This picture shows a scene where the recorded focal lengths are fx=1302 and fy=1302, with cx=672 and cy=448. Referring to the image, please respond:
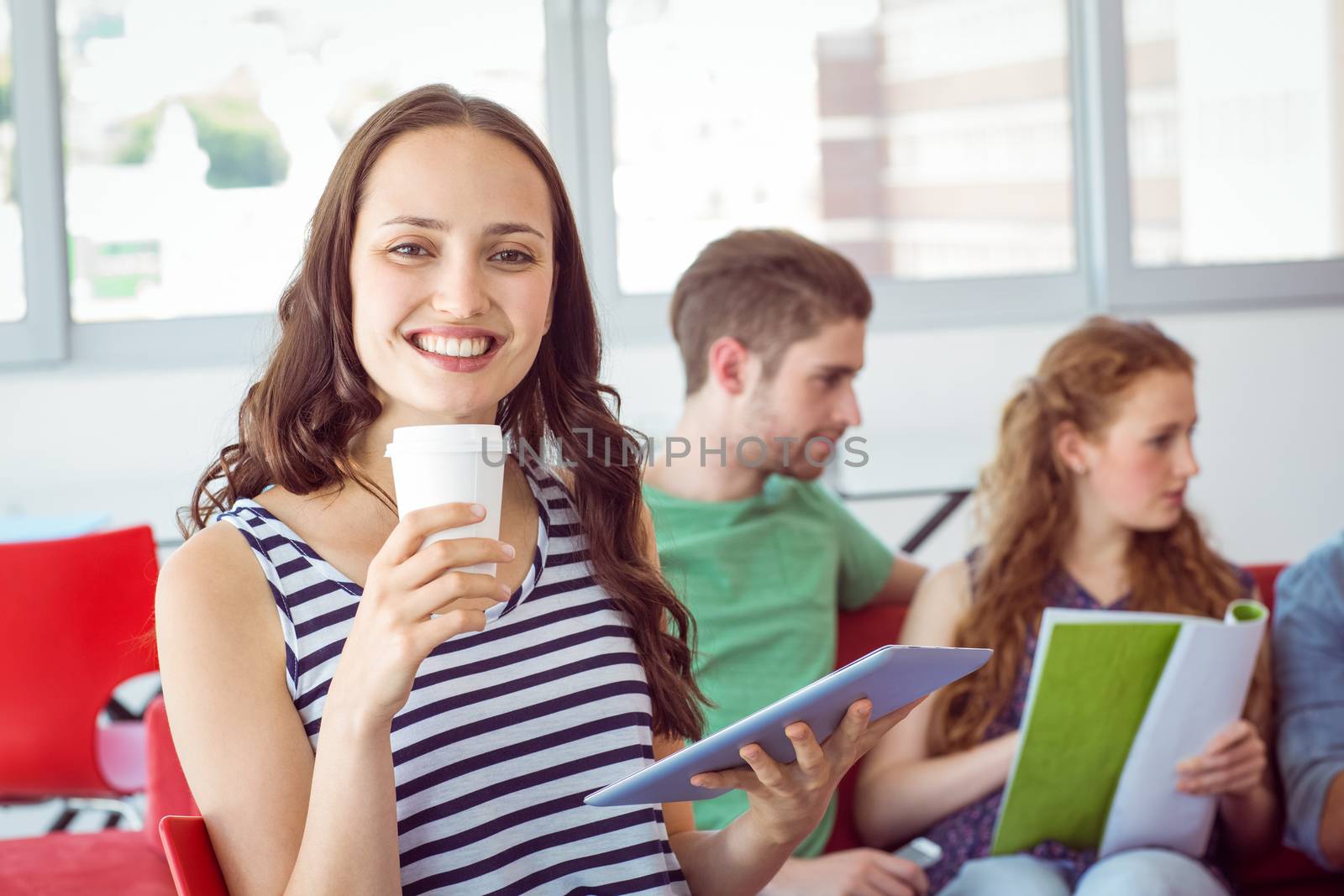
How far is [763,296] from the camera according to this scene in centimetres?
211

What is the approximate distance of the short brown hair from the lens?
2.08 m

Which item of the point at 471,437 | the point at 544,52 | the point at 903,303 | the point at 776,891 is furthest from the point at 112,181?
the point at 471,437

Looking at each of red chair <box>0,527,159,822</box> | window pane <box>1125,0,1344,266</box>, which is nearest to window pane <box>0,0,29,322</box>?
red chair <box>0,527,159,822</box>

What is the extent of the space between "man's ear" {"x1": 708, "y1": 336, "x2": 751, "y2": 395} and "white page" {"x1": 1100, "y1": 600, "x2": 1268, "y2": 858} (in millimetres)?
760

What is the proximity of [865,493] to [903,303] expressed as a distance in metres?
1.34

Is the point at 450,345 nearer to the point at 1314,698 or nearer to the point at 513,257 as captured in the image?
the point at 513,257

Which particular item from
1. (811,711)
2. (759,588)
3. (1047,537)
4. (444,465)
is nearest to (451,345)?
(444,465)

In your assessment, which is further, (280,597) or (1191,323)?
(1191,323)

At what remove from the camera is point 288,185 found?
13.3 ft

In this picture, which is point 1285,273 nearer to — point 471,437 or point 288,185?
point 288,185

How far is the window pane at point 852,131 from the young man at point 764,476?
206 centimetres

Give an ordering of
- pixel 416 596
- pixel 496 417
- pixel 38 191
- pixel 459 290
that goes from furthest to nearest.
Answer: pixel 38 191, pixel 496 417, pixel 459 290, pixel 416 596

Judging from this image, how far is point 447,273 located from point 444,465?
0.27 meters

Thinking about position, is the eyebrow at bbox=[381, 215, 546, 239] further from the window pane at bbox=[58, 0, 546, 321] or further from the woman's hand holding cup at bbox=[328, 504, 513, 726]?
the window pane at bbox=[58, 0, 546, 321]
